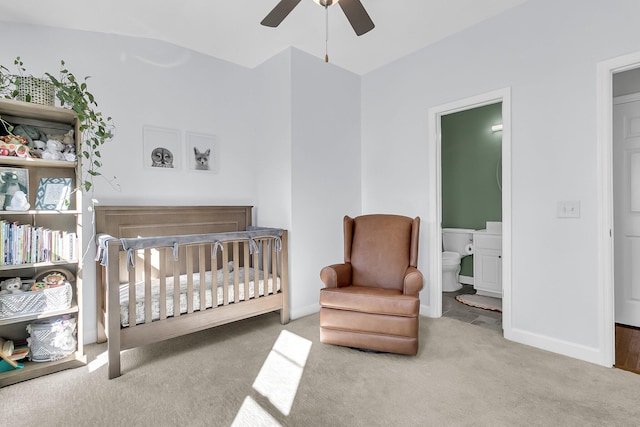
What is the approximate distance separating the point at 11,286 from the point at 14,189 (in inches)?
25.4

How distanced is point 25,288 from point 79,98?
52.4 inches

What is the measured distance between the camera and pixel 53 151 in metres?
2.13

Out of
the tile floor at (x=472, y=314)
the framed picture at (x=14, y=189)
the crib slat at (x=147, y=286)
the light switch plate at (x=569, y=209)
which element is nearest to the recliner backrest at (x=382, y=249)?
the tile floor at (x=472, y=314)

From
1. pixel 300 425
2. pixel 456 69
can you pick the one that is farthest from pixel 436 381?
pixel 456 69

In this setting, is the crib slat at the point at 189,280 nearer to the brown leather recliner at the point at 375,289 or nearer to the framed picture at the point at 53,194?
the framed picture at the point at 53,194

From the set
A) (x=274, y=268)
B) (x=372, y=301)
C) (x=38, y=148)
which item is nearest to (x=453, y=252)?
(x=372, y=301)

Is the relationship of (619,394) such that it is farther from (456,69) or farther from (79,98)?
(79,98)

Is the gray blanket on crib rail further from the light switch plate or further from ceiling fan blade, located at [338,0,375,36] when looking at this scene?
the light switch plate

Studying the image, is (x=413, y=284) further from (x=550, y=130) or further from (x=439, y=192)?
(x=550, y=130)

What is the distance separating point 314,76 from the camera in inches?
130

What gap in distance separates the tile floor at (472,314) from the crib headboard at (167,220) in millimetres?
2407

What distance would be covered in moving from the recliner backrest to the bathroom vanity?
1.60 meters

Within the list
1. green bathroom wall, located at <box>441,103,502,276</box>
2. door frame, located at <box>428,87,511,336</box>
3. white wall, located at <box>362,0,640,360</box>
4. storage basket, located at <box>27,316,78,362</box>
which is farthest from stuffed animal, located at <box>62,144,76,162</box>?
green bathroom wall, located at <box>441,103,502,276</box>

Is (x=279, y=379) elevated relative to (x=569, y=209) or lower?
lower
